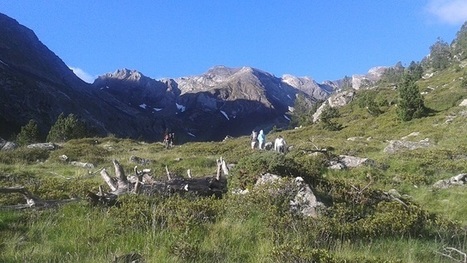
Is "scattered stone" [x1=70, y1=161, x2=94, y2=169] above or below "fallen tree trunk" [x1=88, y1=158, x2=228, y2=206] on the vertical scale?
below

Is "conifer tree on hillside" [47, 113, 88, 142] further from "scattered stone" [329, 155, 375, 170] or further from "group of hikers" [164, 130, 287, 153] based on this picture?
"scattered stone" [329, 155, 375, 170]

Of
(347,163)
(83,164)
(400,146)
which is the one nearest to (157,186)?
(347,163)

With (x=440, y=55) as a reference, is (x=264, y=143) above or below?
below

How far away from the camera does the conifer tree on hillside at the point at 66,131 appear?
46.0 m

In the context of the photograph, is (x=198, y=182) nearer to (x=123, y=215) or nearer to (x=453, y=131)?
(x=123, y=215)

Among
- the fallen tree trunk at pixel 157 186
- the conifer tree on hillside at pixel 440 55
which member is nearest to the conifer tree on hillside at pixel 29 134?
the fallen tree trunk at pixel 157 186

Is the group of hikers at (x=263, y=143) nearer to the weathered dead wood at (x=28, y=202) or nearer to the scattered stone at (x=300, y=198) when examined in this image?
the scattered stone at (x=300, y=198)

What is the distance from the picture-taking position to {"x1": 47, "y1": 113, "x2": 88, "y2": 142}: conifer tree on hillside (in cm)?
4604

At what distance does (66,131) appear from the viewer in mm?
46969

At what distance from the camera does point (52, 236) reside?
582 centimetres

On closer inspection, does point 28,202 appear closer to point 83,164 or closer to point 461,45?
point 83,164

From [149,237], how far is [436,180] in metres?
12.7

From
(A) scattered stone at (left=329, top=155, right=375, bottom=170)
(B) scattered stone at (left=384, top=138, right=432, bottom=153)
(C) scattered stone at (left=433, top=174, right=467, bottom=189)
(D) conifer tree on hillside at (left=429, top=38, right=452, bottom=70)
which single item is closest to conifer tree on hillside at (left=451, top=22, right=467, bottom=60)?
(D) conifer tree on hillside at (left=429, top=38, right=452, bottom=70)

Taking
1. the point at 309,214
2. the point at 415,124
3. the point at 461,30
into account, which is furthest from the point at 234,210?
the point at 461,30
